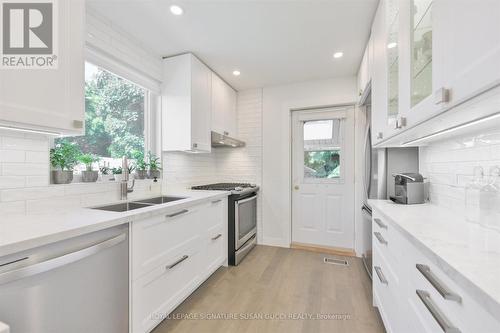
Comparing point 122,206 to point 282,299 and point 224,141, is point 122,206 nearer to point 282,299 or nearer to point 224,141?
point 224,141

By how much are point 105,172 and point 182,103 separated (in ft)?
3.46

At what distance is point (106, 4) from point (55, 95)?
0.99m

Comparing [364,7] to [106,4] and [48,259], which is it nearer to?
[106,4]

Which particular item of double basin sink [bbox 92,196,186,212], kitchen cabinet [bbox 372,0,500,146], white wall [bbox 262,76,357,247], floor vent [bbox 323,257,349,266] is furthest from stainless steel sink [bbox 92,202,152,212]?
floor vent [bbox 323,257,349,266]

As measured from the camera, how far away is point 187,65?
2402mm

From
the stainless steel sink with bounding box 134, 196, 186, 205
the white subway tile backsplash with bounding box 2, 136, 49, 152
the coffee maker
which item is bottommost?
the stainless steel sink with bounding box 134, 196, 186, 205

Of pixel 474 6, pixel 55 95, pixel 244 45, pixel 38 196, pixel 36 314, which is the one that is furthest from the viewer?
pixel 244 45

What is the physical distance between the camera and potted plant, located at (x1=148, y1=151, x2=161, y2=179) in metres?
2.34

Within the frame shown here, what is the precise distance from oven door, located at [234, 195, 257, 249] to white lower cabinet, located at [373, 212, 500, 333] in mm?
1507

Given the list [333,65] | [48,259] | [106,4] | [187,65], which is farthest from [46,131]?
A: [333,65]

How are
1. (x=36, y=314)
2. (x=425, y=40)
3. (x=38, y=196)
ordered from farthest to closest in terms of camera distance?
(x=38, y=196)
(x=425, y=40)
(x=36, y=314)

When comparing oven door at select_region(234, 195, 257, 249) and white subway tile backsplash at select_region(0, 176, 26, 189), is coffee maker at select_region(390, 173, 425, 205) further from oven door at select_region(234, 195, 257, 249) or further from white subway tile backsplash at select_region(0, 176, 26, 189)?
white subway tile backsplash at select_region(0, 176, 26, 189)

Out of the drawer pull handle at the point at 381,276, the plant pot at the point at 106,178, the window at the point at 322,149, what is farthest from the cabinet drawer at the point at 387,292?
the plant pot at the point at 106,178

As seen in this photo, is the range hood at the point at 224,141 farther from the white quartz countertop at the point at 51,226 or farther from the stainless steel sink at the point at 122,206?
the white quartz countertop at the point at 51,226
